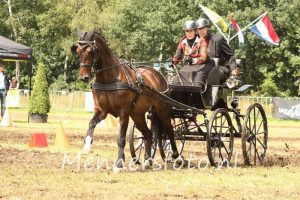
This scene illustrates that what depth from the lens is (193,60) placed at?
12.4 metres

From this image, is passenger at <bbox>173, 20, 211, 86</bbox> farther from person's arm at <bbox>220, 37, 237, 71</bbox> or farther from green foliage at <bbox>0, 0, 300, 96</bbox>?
green foliage at <bbox>0, 0, 300, 96</bbox>

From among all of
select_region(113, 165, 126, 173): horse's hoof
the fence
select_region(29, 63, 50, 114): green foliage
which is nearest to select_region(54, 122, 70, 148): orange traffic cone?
select_region(113, 165, 126, 173): horse's hoof

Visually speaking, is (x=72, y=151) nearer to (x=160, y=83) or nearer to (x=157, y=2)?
(x=160, y=83)

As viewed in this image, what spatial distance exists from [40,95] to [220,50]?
13733 millimetres

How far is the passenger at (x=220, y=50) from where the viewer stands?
40.5 feet

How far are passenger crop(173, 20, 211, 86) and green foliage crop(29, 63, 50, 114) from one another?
534 inches

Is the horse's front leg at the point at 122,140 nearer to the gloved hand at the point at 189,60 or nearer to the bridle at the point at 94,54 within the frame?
the bridle at the point at 94,54

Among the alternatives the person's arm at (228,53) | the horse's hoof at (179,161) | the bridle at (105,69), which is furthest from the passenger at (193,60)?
the horse's hoof at (179,161)

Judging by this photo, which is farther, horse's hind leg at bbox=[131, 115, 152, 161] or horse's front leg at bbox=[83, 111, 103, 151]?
horse's hind leg at bbox=[131, 115, 152, 161]

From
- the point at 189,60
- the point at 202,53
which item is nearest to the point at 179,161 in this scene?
the point at 189,60

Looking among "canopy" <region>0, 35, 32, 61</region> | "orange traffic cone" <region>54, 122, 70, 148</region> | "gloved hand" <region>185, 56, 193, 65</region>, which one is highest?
"canopy" <region>0, 35, 32, 61</region>

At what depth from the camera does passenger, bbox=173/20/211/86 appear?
12.2 m

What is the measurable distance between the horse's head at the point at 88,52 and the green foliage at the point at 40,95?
14751 millimetres

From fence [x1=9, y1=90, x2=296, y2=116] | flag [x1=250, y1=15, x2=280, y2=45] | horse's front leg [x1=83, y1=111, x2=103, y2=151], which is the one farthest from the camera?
fence [x1=9, y1=90, x2=296, y2=116]
